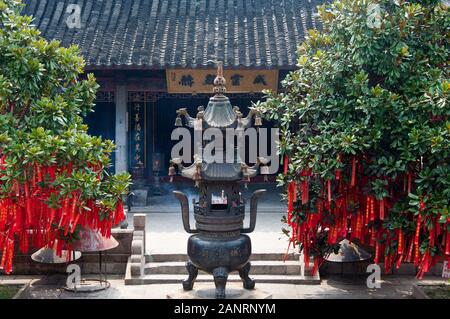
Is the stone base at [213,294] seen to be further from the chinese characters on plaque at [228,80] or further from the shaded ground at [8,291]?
the chinese characters on plaque at [228,80]

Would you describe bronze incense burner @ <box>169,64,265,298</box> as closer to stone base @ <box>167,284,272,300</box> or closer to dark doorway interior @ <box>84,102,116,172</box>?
stone base @ <box>167,284,272,300</box>

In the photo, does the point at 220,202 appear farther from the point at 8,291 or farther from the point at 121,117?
the point at 121,117

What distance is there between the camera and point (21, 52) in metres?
12.1

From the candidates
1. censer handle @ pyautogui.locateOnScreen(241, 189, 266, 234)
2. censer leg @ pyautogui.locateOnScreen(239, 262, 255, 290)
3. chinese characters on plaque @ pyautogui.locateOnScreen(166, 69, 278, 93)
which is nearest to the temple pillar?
chinese characters on plaque @ pyautogui.locateOnScreen(166, 69, 278, 93)

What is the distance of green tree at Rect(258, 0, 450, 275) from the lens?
11469mm

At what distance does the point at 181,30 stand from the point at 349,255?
854 centimetres

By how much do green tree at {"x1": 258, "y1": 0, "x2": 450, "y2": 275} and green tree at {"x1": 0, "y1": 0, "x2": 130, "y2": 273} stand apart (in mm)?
2966

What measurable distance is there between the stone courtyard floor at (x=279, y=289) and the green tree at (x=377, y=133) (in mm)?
1413

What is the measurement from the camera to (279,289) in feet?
47.2

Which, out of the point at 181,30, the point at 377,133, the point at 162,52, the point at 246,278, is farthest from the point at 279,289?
the point at 181,30

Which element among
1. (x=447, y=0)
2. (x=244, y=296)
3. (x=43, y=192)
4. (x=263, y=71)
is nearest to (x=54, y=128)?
(x=43, y=192)

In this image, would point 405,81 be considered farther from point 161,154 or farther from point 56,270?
point 161,154

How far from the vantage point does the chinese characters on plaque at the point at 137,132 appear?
22.0 m

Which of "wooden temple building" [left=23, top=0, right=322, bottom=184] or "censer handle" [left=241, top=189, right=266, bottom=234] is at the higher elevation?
"wooden temple building" [left=23, top=0, right=322, bottom=184]
